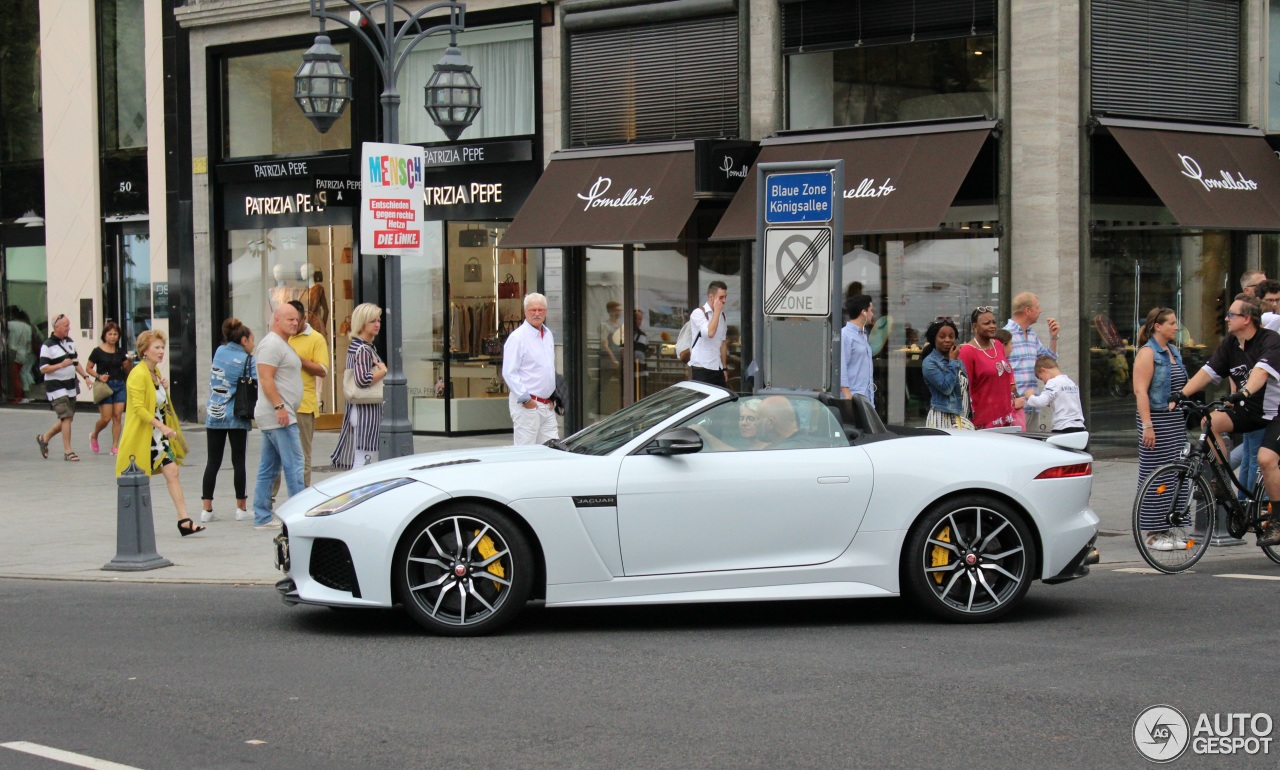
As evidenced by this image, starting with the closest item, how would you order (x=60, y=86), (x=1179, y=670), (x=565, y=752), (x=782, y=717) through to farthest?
(x=565, y=752) → (x=782, y=717) → (x=1179, y=670) → (x=60, y=86)

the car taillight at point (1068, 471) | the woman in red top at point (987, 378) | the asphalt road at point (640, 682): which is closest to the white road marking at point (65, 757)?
the asphalt road at point (640, 682)

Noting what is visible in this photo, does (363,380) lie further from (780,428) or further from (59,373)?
(59,373)

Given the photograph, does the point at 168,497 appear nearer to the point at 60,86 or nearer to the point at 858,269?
the point at 858,269

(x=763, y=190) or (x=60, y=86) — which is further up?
(x=60, y=86)

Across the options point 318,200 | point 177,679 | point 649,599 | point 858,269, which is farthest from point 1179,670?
point 318,200

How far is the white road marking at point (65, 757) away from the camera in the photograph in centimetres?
565

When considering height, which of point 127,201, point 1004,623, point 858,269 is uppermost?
point 127,201

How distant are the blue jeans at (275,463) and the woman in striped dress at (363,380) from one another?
1182 mm

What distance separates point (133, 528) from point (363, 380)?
3331 mm

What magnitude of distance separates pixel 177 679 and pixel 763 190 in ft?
19.8

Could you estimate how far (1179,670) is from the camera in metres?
7.07

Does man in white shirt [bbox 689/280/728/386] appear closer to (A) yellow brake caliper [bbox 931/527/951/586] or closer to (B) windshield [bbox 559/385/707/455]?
(B) windshield [bbox 559/385/707/455]

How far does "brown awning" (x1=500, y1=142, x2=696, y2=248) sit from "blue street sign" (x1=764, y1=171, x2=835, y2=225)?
241 inches

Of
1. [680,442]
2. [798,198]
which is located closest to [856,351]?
[798,198]
